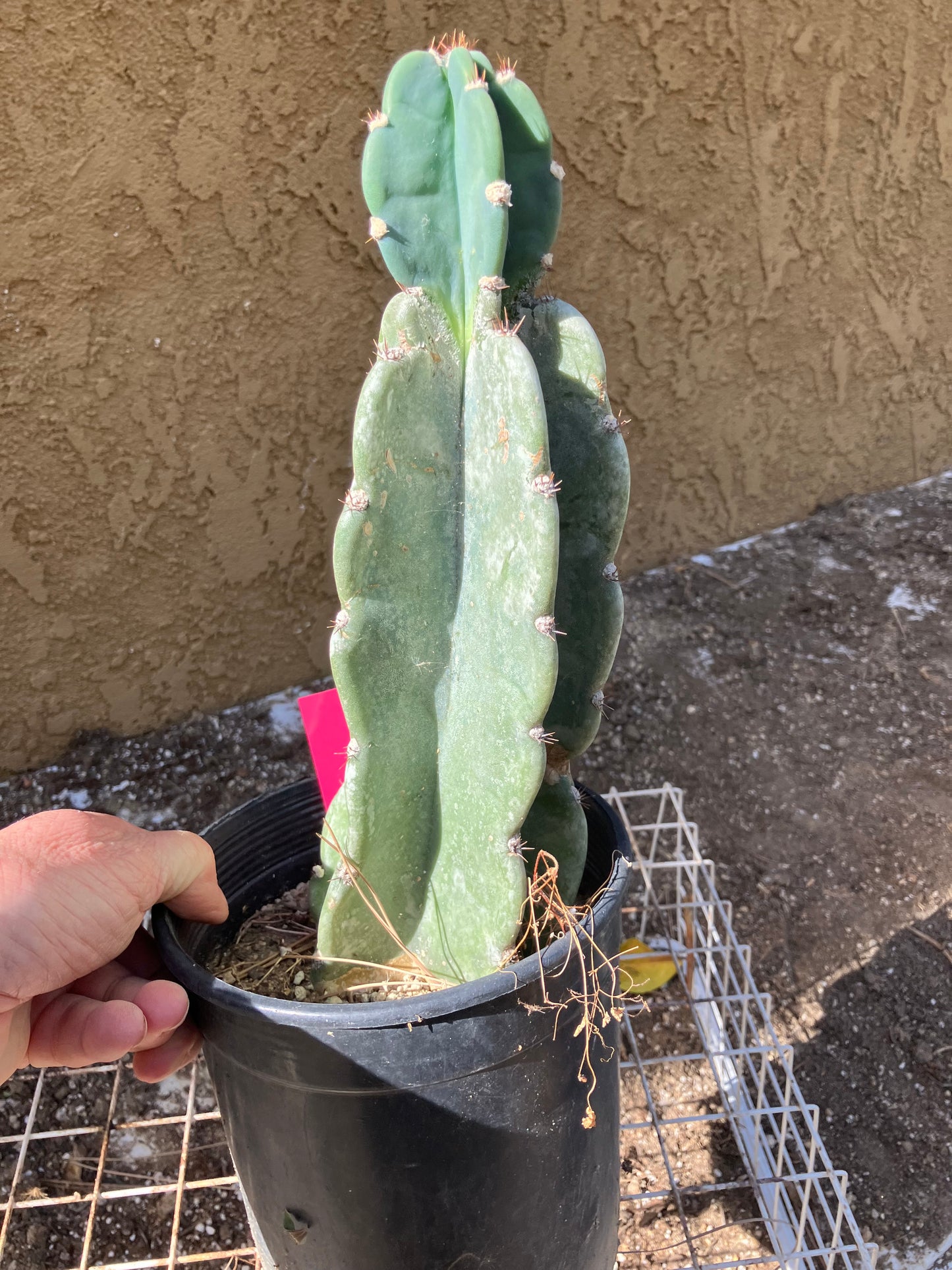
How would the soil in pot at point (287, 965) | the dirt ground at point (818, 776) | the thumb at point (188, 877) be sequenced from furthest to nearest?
the dirt ground at point (818, 776)
the soil in pot at point (287, 965)
the thumb at point (188, 877)

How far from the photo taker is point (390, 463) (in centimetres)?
89

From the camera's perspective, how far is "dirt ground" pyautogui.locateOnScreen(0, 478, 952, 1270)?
1545mm

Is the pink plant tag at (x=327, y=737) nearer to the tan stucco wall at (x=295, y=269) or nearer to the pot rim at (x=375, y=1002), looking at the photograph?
the pot rim at (x=375, y=1002)

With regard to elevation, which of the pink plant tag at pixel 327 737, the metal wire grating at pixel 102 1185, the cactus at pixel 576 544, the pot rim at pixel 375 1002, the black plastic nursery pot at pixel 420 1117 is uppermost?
the cactus at pixel 576 544

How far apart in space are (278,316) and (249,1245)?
1578 millimetres

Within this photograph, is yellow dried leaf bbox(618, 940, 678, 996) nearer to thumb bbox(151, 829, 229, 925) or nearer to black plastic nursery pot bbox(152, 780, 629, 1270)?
black plastic nursery pot bbox(152, 780, 629, 1270)

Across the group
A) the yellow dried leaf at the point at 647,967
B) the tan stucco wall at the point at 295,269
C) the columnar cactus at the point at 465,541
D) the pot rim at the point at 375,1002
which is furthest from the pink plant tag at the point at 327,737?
the tan stucco wall at the point at 295,269

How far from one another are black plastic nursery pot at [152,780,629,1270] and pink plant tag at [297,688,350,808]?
203 millimetres

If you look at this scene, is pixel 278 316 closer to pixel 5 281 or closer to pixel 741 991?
pixel 5 281

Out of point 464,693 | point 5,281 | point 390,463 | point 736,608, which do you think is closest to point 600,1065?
point 464,693

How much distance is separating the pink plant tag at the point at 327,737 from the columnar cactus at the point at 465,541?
0.12m

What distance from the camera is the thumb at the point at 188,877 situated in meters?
0.90

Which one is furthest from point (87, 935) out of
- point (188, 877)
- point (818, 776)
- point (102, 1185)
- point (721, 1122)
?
point (818, 776)

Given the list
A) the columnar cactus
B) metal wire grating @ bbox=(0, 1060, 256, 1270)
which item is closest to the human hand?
the columnar cactus
